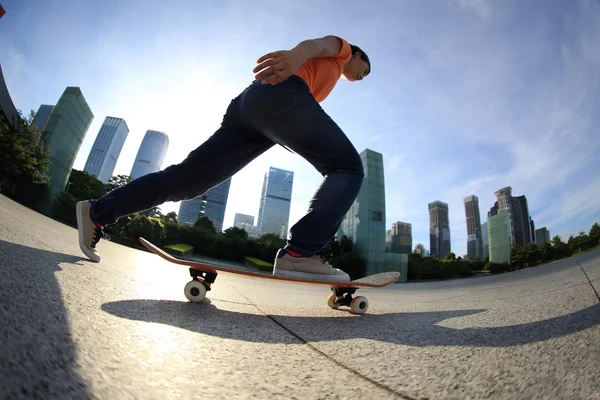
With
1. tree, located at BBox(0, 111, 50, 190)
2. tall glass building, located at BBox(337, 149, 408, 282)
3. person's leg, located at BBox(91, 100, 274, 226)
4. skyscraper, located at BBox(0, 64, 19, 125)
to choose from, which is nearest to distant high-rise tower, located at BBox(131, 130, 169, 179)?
tree, located at BBox(0, 111, 50, 190)

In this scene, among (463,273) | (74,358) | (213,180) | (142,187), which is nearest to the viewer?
(74,358)

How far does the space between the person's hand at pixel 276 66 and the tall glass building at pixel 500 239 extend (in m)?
47.7

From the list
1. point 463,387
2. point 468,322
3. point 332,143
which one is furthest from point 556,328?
point 332,143

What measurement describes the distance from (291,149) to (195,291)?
0.86 meters

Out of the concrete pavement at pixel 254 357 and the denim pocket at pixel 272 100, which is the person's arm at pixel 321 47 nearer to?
the denim pocket at pixel 272 100

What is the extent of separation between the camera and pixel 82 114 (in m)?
24.0

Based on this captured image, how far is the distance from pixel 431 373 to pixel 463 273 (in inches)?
1456

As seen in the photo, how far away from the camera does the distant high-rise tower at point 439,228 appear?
83.8 meters

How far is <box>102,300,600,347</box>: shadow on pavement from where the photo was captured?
1.88 feet

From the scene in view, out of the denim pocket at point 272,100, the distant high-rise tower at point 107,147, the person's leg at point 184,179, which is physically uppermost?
the distant high-rise tower at point 107,147

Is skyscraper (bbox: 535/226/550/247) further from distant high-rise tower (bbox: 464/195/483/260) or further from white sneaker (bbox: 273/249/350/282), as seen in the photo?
white sneaker (bbox: 273/249/350/282)

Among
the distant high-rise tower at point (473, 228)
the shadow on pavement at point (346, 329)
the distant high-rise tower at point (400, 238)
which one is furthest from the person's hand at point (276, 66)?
the distant high-rise tower at point (473, 228)

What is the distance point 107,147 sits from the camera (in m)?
92.8

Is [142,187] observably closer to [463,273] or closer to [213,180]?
[213,180]
